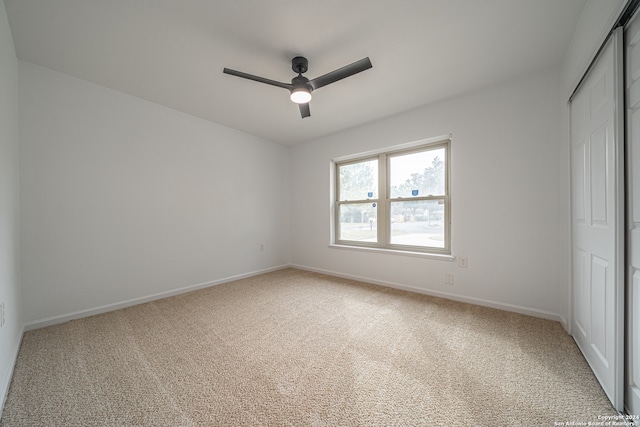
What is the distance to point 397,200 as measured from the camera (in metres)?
3.67

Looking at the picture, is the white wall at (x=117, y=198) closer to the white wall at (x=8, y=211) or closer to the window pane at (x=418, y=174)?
the white wall at (x=8, y=211)

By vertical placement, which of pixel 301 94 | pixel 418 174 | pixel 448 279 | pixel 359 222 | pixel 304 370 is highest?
pixel 301 94

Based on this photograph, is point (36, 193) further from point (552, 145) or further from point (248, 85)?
point (552, 145)

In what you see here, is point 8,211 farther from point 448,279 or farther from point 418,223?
point 448,279

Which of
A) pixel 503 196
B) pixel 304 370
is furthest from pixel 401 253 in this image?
pixel 304 370

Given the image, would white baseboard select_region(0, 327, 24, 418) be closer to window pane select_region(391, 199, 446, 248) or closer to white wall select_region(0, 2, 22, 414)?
white wall select_region(0, 2, 22, 414)

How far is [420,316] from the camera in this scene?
253 centimetres

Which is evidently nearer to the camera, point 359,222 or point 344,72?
point 344,72

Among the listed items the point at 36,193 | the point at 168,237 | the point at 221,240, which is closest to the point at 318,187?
the point at 221,240

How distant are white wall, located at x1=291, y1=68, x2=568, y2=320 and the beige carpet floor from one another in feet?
1.22

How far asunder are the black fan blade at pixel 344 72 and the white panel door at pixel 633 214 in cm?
143

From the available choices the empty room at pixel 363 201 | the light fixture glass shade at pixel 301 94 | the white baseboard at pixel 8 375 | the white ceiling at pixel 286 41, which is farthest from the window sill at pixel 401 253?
the white baseboard at pixel 8 375

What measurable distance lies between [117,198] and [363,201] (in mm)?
3371

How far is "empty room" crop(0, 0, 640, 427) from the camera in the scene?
138 centimetres
